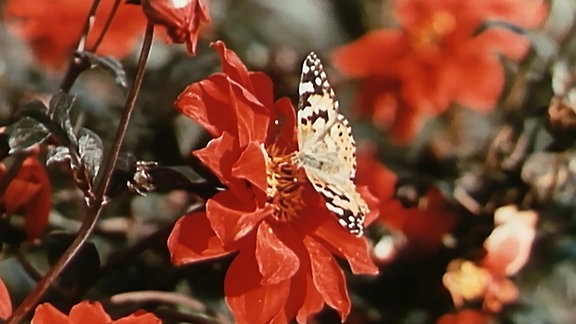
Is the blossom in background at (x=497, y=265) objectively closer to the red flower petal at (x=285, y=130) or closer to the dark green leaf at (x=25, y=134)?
the red flower petal at (x=285, y=130)

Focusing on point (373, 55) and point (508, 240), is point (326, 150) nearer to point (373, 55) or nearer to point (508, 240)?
point (508, 240)

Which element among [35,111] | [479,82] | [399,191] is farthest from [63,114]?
[479,82]

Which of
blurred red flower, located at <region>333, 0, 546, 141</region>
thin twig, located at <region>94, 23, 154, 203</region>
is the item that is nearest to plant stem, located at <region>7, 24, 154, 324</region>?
thin twig, located at <region>94, 23, 154, 203</region>

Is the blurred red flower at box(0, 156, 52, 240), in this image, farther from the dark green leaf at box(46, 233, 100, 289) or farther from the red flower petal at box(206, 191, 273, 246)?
the red flower petal at box(206, 191, 273, 246)

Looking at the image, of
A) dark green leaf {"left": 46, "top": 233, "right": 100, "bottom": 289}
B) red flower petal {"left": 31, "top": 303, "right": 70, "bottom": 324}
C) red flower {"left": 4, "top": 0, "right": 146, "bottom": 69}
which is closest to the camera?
red flower petal {"left": 31, "top": 303, "right": 70, "bottom": 324}

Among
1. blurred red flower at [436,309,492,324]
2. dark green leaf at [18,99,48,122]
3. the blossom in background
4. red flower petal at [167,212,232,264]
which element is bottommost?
blurred red flower at [436,309,492,324]

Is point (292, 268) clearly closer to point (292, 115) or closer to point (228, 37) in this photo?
point (292, 115)

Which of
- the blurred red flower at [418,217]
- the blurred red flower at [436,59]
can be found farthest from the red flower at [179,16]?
the blurred red flower at [436,59]
